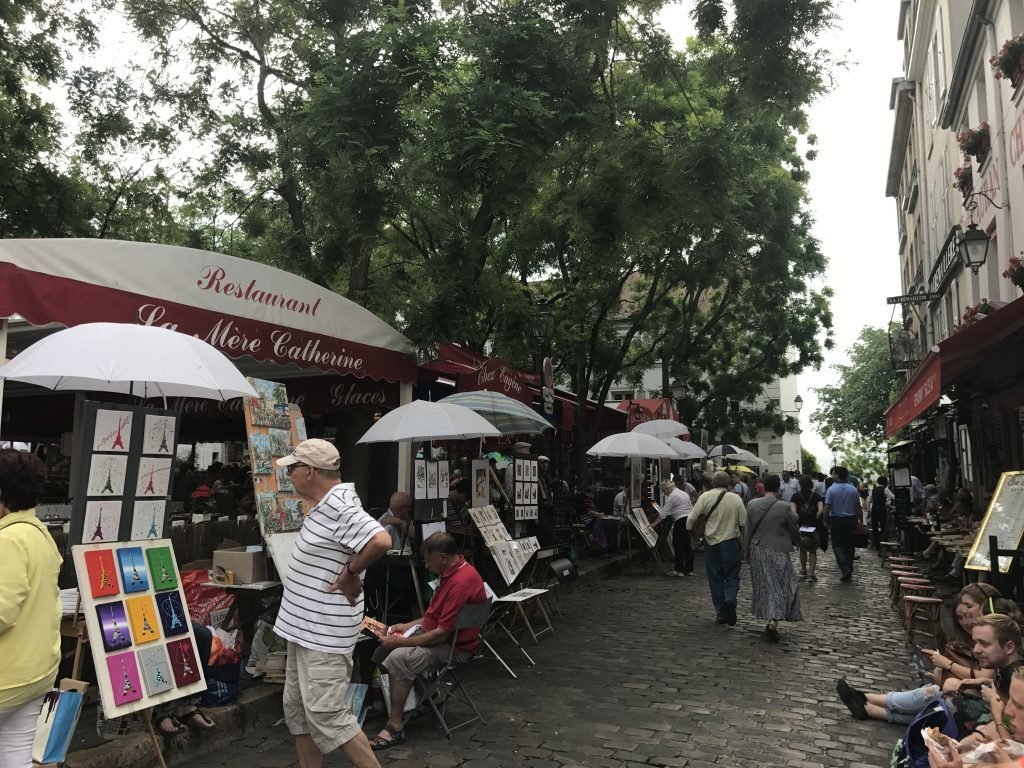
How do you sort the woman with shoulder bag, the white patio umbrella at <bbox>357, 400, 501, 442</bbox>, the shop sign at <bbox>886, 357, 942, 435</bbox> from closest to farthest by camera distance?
1. the shop sign at <bbox>886, 357, 942, 435</bbox>
2. the white patio umbrella at <bbox>357, 400, 501, 442</bbox>
3. the woman with shoulder bag

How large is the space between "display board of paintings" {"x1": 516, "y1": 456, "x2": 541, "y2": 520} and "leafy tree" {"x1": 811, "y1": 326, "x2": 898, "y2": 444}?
31.9m

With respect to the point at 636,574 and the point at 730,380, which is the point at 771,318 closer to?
the point at 730,380

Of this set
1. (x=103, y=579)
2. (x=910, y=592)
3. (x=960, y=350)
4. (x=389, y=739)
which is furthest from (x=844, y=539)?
(x=103, y=579)

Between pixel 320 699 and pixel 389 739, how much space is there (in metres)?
1.53

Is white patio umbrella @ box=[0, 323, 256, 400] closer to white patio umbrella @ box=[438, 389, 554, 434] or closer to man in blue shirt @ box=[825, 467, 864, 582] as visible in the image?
white patio umbrella @ box=[438, 389, 554, 434]

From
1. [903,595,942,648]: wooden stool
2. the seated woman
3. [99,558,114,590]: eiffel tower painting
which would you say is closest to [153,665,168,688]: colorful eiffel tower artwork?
[99,558,114,590]: eiffel tower painting

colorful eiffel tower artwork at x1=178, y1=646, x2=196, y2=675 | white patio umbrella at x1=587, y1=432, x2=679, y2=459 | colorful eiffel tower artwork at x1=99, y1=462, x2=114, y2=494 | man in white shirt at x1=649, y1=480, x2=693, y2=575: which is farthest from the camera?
man in white shirt at x1=649, y1=480, x2=693, y2=575

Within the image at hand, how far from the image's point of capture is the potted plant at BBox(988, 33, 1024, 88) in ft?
32.7

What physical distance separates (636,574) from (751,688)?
294 inches

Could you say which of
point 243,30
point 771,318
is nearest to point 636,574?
point 243,30

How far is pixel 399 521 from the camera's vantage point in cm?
803

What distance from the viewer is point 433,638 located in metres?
5.17

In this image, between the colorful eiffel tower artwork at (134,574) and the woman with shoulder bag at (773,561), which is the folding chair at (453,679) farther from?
the woman with shoulder bag at (773,561)

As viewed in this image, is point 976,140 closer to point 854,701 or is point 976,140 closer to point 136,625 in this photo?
point 854,701
